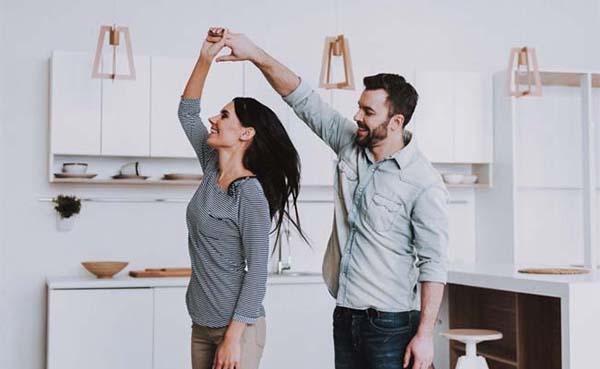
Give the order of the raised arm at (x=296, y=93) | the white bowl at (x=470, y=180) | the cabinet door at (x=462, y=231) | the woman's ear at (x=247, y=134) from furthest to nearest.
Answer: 1. the cabinet door at (x=462, y=231)
2. the white bowl at (x=470, y=180)
3. the woman's ear at (x=247, y=134)
4. the raised arm at (x=296, y=93)

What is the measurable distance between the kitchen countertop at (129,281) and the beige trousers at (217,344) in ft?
8.73

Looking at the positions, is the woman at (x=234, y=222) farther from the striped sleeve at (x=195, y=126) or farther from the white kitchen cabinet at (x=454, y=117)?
the white kitchen cabinet at (x=454, y=117)

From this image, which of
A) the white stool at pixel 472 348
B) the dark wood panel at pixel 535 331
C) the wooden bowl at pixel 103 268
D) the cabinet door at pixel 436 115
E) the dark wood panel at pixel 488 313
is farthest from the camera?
the cabinet door at pixel 436 115

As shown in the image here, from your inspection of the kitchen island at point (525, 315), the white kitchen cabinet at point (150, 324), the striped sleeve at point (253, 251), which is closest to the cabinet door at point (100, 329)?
the white kitchen cabinet at point (150, 324)

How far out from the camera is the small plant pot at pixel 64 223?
579 cm

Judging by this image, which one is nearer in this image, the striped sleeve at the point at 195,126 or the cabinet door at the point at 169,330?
the striped sleeve at the point at 195,126

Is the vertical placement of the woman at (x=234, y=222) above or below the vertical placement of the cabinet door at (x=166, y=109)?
below

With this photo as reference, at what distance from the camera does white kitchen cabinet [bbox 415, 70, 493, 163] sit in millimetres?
6297

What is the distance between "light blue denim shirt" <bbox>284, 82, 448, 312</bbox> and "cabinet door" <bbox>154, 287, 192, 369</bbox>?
2657mm

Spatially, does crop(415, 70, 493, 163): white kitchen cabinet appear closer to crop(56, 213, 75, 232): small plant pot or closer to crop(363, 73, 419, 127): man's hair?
crop(56, 213, 75, 232): small plant pot

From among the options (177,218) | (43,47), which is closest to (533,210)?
(177,218)

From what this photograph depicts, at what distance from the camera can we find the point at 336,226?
9.59 feet

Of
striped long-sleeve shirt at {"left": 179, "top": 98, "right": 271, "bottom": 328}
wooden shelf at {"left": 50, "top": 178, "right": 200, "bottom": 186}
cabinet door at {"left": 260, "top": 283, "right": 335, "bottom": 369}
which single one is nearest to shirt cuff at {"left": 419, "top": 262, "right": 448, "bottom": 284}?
striped long-sleeve shirt at {"left": 179, "top": 98, "right": 271, "bottom": 328}

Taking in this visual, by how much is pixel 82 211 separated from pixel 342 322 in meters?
3.39
